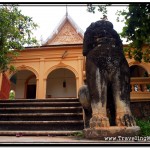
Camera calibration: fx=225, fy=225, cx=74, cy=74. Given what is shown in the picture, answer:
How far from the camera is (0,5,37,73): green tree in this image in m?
6.59

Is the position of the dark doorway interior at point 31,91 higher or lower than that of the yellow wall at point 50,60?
lower

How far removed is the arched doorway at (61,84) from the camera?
13730mm

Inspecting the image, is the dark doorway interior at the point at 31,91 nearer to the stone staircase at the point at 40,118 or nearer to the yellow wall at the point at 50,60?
the yellow wall at the point at 50,60

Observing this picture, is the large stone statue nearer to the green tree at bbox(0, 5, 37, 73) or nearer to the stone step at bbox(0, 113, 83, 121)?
the stone step at bbox(0, 113, 83, 121)

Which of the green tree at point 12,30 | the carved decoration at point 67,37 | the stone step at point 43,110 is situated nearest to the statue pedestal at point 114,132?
the stone step at point 43,110

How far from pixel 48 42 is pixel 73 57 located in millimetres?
2809

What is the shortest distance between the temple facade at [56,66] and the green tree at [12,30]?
2.53 m

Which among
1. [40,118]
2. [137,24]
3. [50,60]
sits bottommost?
[40,118]

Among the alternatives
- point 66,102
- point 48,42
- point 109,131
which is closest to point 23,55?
point 48,42

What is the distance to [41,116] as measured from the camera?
4637 millimetres

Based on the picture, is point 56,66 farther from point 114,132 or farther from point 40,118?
point 114,132

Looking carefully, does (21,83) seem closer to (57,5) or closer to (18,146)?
(57,5)

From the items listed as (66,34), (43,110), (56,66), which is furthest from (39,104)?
(66,34)

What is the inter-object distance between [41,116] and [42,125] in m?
0.36
